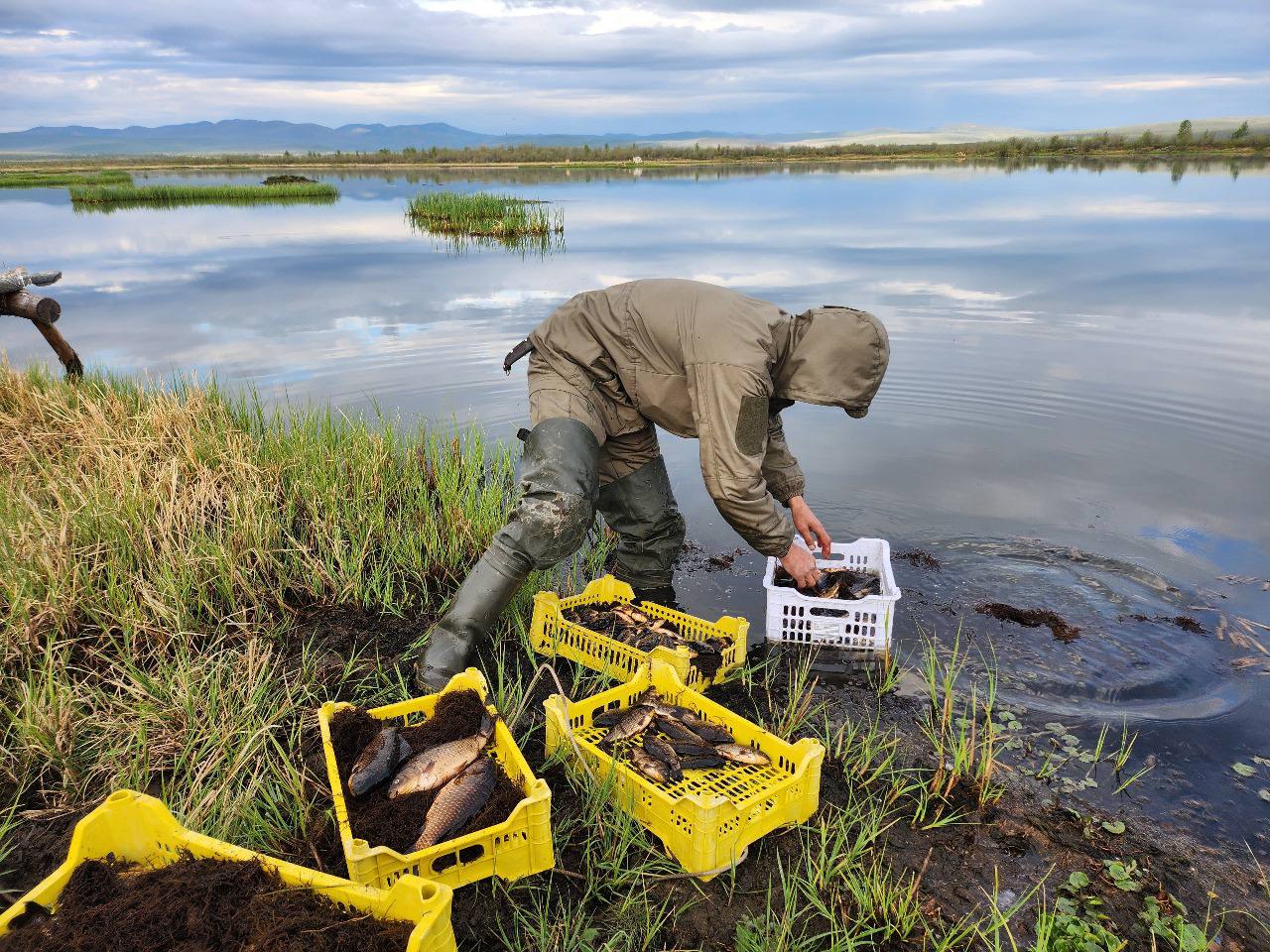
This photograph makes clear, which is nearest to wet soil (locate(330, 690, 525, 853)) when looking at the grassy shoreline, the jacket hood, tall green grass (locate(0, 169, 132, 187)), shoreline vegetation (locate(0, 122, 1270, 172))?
the jacket hood

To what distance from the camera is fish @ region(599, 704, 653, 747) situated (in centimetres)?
281

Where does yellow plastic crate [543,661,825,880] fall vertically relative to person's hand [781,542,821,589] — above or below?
below

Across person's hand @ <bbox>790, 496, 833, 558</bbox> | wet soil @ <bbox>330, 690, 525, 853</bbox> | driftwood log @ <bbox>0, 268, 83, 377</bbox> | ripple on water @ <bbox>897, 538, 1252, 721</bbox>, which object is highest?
driftwood log @ <bbox>0, 268, 83, 377</bbox>

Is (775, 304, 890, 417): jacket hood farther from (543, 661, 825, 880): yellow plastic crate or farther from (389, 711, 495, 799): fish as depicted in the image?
(389, 711, 495, 799): fish

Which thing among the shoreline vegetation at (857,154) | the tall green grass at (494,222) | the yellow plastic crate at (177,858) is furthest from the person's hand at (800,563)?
the shoreline vegetation at (857,154)

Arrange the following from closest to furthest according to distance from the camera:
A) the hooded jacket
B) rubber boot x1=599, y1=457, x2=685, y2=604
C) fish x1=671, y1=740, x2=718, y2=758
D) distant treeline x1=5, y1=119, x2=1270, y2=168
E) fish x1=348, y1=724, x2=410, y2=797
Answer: fish x1=348, y1=724, x2=410, y2=797 → fish x1=671, y1=740, x2=718, y2=758 → the hooded jacket → rubber boot x1=599, y1=457, x2=685, y2=604 → distant treeline x1=5, y1=119, x2=1270, y2=168

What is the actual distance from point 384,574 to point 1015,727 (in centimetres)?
286

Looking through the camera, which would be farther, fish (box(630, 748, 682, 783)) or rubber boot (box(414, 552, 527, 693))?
rubber boot (box(414, 552, 527, 693))

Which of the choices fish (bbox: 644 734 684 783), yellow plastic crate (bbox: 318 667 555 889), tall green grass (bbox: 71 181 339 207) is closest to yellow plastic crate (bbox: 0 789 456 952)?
yellow plastic crate (bbox: 318 667 555 889)

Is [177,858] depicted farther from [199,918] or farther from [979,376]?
[979,376]

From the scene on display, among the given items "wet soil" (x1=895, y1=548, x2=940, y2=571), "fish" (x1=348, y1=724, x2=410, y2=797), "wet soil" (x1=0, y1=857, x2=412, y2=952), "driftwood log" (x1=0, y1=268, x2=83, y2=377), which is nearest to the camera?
"wet soil" (x1=0, y1=857, x2=412, y2=952)

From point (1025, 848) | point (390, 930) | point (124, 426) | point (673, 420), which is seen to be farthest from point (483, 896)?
point (124, 426)

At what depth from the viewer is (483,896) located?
2379mm

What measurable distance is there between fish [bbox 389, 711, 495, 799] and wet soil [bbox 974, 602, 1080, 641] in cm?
270
